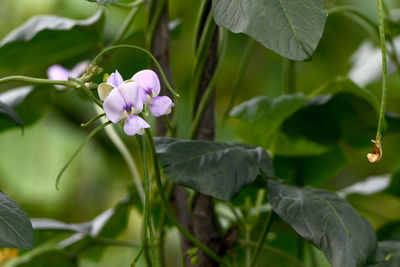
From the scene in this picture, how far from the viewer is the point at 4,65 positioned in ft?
1.53

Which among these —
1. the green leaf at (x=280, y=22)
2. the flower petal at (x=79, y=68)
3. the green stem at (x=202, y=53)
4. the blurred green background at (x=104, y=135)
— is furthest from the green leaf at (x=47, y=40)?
the blurred green background at (x=104, y=135)

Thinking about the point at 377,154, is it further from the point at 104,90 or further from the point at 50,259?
the point at 50,259

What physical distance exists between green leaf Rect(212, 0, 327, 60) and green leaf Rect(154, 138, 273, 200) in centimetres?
9

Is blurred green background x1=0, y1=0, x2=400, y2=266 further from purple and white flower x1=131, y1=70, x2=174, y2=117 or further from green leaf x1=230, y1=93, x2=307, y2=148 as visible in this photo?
purple and white flower x1=131, y1=70, x2=174, y2=117

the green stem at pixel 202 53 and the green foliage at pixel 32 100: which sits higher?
the green stem at pixel 202 53

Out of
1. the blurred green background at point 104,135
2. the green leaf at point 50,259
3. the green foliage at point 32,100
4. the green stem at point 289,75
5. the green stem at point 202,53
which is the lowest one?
the blurred green background at point 104,135

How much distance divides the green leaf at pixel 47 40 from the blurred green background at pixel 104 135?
0.90 m

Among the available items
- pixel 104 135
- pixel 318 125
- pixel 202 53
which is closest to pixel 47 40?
pixel 202 53

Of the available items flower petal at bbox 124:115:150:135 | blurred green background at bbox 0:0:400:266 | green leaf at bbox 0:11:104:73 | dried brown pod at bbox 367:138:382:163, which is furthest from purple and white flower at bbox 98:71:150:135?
blurred green background at bbox 0:0:400:266

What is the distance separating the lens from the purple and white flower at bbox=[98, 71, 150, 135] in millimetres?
240

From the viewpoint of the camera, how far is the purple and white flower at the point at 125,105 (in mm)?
240

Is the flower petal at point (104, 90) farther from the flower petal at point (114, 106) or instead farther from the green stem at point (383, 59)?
the green stem at point (383, 59)

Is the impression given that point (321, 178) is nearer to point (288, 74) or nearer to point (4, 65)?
Answer: point (288, 74)

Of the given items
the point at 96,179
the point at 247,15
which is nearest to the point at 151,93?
the point at 247,15
